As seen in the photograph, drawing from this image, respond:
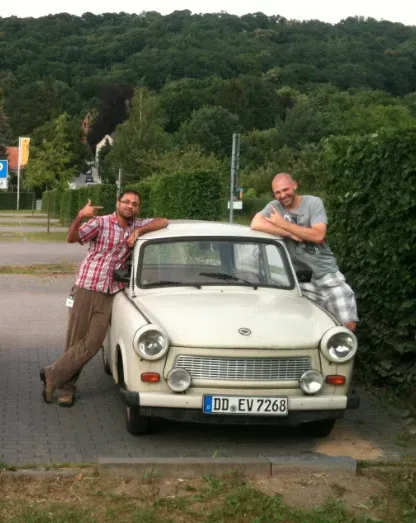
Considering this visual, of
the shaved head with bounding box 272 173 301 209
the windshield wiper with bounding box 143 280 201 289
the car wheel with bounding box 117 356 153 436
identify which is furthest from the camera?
the shaved head with bounding box 272 173 301 209

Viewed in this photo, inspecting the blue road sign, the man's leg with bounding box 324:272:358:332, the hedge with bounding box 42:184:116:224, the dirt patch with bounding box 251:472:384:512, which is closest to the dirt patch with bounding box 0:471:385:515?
the dirt patch with bounding box 251:472:384:512

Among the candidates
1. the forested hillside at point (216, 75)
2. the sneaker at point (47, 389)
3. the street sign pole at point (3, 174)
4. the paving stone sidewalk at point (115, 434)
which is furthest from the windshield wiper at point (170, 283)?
the forested hillside at point (216, 75)

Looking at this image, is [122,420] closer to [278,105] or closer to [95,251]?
[95,251]

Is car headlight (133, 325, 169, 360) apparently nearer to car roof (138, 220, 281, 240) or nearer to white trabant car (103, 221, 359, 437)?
white trabant car (103, 221, 359, 437)

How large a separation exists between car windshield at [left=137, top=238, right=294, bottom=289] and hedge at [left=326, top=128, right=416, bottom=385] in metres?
1.14

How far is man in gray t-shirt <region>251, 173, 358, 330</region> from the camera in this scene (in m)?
8.30

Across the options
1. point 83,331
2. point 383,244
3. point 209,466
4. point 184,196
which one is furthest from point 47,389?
point 184,196

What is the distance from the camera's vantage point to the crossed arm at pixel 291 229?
8.30m

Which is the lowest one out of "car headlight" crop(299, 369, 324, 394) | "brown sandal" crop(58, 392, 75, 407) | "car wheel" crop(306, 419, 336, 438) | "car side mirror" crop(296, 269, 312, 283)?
"brown sandal" crop(58, 392, 75, 407)

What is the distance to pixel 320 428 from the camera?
751cm

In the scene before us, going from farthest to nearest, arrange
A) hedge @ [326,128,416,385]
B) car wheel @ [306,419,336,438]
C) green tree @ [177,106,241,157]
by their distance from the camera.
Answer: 1. green tree @ [177,106,241,157]
2. hedge @ [326,128,416,385]
3. car wheel @ [306,419,336,438]

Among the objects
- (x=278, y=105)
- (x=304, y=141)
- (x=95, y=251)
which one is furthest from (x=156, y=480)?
(x=278, y=105)

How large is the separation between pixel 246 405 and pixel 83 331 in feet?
7.17

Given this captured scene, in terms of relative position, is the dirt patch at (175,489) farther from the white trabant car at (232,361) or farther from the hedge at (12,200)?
the hedge at (12,200)
